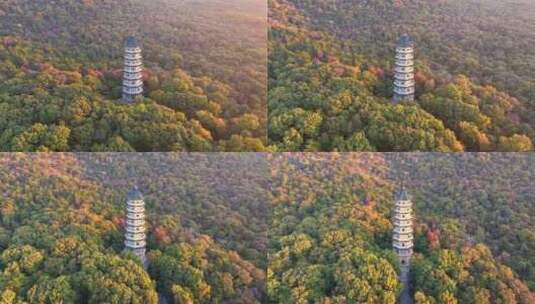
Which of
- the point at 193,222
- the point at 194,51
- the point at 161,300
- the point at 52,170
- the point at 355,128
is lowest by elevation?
the point at 161,300

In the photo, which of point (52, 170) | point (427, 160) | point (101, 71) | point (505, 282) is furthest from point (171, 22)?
point (505, 282)

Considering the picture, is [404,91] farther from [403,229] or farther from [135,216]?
[135,216]

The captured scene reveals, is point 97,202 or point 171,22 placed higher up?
point 171,22

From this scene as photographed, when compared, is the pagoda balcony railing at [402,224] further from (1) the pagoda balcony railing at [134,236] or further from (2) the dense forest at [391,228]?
(1) the pagoda balcony railing at [134,236]

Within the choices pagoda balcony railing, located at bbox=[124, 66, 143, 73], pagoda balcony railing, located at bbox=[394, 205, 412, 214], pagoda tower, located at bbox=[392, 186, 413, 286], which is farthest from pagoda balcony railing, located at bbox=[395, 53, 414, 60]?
pagoda balcony railing, located at bbox=[124, 66, 143, 73]

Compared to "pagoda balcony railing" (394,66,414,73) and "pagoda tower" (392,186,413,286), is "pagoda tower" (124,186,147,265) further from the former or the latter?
"pagoda balcony railing" (394,66,414,73)

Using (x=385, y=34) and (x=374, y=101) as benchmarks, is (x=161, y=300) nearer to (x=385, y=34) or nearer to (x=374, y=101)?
(x=374, y=101)
